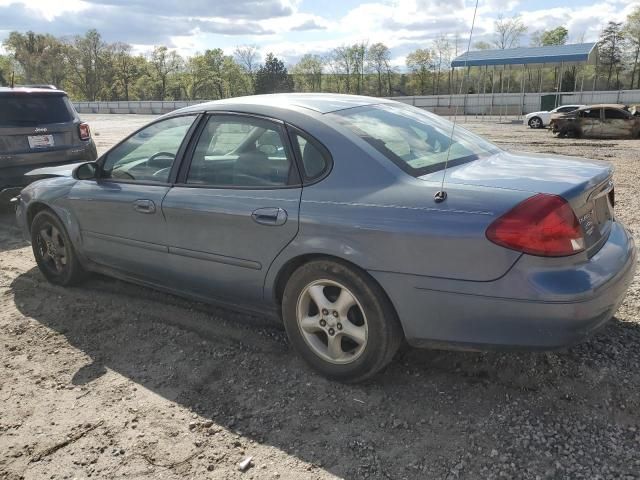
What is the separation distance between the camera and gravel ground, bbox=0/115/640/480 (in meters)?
2.56

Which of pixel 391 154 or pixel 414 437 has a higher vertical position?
pixel 391 154

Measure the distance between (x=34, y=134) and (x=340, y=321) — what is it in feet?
19.9

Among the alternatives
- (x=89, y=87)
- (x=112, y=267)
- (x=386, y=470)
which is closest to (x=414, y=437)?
(x=386, y=470)

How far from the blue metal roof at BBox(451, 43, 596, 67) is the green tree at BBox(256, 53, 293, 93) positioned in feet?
113

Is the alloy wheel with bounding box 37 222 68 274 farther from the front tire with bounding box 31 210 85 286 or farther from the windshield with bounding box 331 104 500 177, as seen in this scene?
the windshield with bounding box 331 104 500 177

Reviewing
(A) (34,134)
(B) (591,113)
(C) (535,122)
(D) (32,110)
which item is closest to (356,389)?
(A) (34,134)

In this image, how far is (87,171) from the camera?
4.39 metres

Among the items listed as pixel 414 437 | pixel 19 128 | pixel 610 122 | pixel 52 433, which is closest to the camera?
pixel 414 437

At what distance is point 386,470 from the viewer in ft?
8.21

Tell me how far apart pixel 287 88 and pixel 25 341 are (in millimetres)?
67019

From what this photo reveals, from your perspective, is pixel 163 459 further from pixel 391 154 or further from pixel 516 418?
pixel 391 154

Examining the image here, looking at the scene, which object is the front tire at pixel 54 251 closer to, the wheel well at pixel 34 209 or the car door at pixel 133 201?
the wheel well at pixel 34 209

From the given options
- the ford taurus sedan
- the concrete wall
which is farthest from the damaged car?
the ford taurus sedan

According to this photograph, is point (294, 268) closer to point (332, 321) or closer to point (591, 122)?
point (332, 321)
